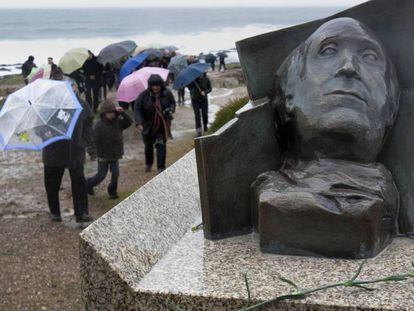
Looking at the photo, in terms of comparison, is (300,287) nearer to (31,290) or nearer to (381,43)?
(381,43)

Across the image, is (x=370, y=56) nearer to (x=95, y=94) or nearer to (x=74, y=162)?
(x=74, y=162)

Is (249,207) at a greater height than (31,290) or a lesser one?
greater

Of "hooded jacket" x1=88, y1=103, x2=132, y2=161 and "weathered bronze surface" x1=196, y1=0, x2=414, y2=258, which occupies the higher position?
"weathered bronze surface" x1=196, y1=0, x2=414, y2=258

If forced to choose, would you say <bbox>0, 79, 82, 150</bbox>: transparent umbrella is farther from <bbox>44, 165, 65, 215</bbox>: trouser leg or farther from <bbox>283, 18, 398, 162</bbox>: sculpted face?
<bbox>283, 18, 398, 162</bbox>: sculpted face

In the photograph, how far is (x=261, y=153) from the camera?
3613 mm

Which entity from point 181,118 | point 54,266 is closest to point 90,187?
point 54,266

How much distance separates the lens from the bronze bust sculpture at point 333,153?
10.2ft

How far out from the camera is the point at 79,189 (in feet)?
21.8

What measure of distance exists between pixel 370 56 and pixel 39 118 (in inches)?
138

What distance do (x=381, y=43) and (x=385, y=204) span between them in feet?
3.23

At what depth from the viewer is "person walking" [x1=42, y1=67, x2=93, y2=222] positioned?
6316mm

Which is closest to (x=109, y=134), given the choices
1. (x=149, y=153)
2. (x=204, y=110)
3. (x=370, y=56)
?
(x=149, y=153)

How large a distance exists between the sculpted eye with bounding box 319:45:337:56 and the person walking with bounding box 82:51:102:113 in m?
11.2

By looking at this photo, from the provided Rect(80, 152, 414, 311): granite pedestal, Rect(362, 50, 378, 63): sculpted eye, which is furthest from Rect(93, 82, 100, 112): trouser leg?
Rect(362, 50, 378, 63): sculpted eye
